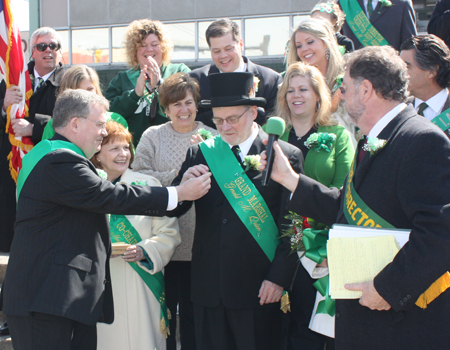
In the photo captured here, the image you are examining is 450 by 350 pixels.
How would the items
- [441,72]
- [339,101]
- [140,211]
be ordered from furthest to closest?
[339,101] → [441,72] → [140,211]

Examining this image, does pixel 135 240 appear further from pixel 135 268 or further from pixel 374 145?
pixel 374 145

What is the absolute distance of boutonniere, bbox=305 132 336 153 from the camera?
10.8 ft

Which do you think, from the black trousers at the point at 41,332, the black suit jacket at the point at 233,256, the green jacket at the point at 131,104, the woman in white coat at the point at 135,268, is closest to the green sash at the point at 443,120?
the black suit jacket at the point at 233,256

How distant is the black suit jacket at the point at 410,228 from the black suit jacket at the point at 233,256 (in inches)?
29.4

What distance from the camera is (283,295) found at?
10.3 feet

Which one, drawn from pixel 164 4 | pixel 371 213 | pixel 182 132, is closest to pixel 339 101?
pixel 182 132

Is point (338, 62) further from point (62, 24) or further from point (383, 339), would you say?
point (62, 24)

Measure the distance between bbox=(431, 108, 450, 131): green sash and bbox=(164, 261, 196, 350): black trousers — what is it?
6.65 ft

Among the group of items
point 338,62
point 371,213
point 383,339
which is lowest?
point 383,339

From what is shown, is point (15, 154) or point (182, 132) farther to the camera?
point (15, 154)

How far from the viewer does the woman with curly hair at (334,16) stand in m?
4.55

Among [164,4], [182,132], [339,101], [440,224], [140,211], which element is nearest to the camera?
[440,224]

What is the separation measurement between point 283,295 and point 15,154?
285cm

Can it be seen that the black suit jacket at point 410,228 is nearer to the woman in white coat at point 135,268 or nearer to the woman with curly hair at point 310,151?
the woman with curly hair at point 310,151
